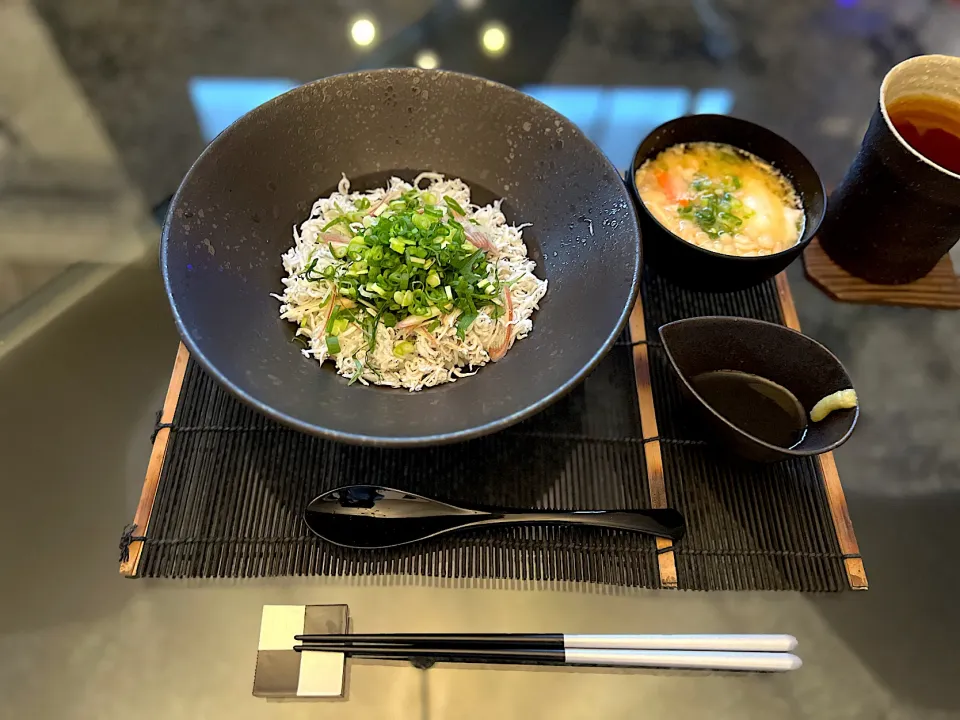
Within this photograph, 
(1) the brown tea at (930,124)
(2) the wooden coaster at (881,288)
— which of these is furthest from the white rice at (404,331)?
(1) the brown tea at (930,124)

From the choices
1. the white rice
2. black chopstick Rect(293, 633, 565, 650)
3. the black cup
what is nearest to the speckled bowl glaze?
the white rice

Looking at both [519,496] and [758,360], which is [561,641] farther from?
[758,360]

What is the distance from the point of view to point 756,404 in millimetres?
1647

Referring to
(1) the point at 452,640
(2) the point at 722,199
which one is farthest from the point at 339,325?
(2) the point at 722,199

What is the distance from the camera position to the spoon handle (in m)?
1.50

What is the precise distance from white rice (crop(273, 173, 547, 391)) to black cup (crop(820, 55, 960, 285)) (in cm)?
102

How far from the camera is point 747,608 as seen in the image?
1.50 metres

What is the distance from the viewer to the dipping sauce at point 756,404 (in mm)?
1600

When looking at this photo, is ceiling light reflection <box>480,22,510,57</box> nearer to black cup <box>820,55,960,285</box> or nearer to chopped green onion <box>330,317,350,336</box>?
black cup <box>820,55,960,285</box>

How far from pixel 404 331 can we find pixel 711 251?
2.81ft

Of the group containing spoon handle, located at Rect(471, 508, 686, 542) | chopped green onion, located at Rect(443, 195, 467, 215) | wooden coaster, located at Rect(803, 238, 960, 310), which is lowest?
spoon handle, located at Rect(471, 508, 686, 542)

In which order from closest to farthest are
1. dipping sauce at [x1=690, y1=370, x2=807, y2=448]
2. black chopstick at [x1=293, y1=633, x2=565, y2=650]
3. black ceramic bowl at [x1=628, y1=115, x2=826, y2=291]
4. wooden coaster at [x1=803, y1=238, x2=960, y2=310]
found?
black chopstick at [x1=293, y1=633, x2=565, y2=650] < dipping sauce at [x1=690, y1=370, x2=807, y2=448] < black ceramic bowl at [x1=628, y1=115, x2=826, y2=291] < wooden coaster at [x1=803, y1=238, x2=960, y2=310]

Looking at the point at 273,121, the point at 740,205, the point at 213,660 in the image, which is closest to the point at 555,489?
the point at 213,660

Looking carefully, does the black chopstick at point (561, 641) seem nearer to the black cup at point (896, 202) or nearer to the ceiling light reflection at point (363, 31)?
the black cup at point (896, 202)
